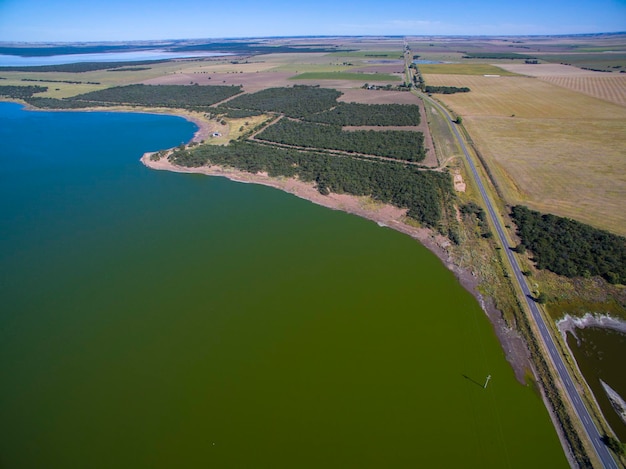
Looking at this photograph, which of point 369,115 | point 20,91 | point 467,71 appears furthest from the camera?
point 467,71

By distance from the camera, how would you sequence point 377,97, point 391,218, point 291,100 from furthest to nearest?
point 377,97, point 291,100, point 391,218

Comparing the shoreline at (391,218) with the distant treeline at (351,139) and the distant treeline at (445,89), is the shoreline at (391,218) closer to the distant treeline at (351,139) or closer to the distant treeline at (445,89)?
the distant treeline at (351,139)

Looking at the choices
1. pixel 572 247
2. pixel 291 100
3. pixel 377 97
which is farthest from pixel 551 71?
pixel 572 247

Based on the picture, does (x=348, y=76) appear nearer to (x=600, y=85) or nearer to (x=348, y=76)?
(x=348, y=76)

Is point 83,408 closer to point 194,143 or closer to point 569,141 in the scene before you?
point 194,143

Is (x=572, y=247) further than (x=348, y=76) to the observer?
No

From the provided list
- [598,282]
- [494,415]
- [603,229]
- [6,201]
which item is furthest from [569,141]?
[6,201]

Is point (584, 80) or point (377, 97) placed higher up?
point (584, 80)

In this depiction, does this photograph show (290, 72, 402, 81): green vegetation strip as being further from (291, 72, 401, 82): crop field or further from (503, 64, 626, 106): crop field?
(503, 64, 626, 106): crop field

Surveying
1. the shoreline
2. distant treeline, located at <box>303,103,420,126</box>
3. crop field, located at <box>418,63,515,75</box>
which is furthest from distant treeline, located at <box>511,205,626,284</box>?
crop field, located at <box>418,63,515,75</box>
